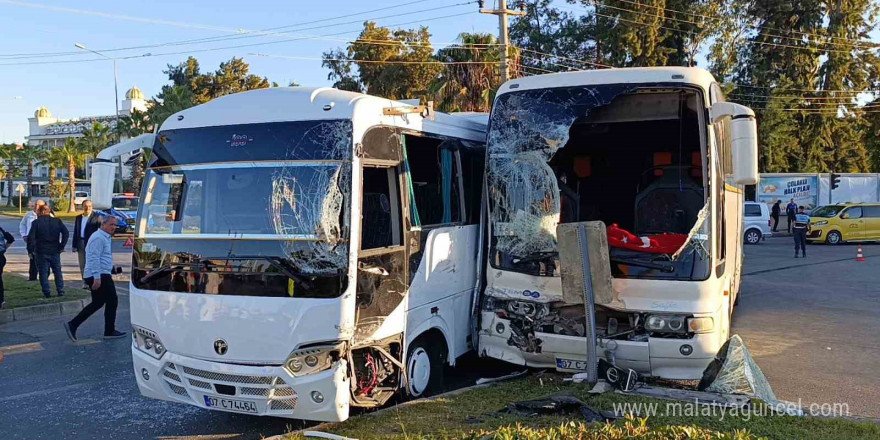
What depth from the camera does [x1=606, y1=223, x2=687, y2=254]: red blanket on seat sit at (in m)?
6.46

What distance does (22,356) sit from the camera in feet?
28.8

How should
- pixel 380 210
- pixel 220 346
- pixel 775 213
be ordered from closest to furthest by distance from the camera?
1. pixel 220 346
2. pixel 380 210
3. pixel 775 213

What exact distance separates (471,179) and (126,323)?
6529 mm

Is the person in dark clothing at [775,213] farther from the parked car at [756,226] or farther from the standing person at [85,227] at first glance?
the standing person at [85,227]

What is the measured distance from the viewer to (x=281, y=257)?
5.27 metres

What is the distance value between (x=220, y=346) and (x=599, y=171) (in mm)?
5447

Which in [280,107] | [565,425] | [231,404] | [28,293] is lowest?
[28,293]

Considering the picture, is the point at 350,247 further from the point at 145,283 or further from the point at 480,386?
the point at 480,386

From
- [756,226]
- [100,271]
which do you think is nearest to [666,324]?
[100,271]

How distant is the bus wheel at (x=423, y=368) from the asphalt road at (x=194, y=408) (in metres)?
0.67

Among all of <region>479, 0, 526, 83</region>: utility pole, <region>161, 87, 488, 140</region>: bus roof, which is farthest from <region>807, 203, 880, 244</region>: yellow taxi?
<region>161, 87, 488, 140</region>: bus roof

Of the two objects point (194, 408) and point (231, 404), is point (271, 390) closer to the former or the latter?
point (231, 404)

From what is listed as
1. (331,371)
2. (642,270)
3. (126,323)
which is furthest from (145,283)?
(126,323)

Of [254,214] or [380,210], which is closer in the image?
[254,214]
